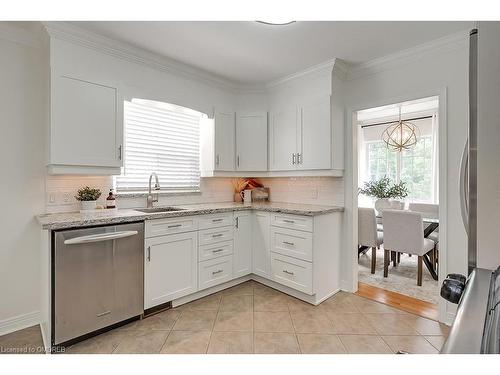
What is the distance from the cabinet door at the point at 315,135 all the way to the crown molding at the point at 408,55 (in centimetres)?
48

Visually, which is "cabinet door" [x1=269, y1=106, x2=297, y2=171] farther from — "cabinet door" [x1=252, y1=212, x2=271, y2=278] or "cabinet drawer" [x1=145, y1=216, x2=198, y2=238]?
"cabinet drawer" [x1=145, y1=216, x2=198, y2=238]

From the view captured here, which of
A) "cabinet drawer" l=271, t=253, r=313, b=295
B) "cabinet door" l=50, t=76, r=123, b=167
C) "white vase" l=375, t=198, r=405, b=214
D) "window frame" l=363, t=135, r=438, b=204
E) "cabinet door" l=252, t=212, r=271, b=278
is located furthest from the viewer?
"window frame" l=363, t=135, r=438, b=204

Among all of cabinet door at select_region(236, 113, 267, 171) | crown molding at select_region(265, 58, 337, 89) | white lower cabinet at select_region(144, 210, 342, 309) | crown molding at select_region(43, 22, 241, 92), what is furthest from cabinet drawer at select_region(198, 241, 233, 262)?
crown molding at select_region(265, 58, 337, 89)

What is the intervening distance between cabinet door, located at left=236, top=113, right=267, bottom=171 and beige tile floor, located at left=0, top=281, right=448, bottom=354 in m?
1.66

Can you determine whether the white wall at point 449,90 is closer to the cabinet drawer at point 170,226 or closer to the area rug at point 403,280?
the area rug at point 403,280

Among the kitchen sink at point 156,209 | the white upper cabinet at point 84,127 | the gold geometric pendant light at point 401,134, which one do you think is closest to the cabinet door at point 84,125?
the white upper cabinet at point 84,127

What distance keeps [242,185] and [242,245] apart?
3.41 feet

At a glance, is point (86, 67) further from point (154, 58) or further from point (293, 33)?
point (293, 33)

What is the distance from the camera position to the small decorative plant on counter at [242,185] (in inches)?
149

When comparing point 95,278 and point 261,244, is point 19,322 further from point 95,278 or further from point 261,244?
point 261,244

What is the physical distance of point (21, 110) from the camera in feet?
7.31

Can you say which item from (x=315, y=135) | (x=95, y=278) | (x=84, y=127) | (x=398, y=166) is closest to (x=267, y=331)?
(x=95, y=278)

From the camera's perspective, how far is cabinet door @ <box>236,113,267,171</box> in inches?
136

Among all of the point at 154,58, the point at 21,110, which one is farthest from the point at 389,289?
the point at 21,110
